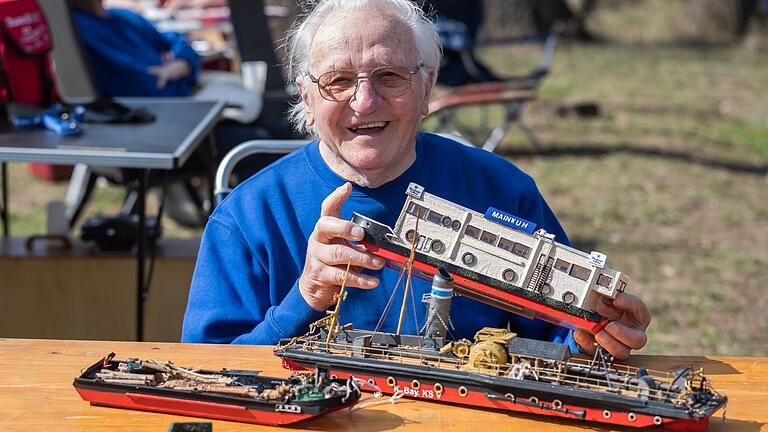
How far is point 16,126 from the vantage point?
500 centimetres

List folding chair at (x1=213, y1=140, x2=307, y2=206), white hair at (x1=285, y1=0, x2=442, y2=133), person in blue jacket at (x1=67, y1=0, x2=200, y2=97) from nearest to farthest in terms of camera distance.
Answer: white hair at (x1=285, y1=0, x2=442, y2=133), folding chair at (x1=213, y1=140, x2=307, y2=206), person in blue jacket at (x1=67, y1=0, x2=200, y2=97)

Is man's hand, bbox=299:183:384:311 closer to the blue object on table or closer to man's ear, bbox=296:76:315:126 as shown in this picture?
man's ear, bbox=296:76:315:126

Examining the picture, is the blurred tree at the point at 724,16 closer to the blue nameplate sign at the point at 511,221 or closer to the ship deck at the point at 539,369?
the blue nameplate sign at the point at 511,221

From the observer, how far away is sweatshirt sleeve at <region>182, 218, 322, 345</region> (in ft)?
9.15

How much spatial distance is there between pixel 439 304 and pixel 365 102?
643 millimetres

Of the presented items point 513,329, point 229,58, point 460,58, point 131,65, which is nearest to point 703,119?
point 460,58

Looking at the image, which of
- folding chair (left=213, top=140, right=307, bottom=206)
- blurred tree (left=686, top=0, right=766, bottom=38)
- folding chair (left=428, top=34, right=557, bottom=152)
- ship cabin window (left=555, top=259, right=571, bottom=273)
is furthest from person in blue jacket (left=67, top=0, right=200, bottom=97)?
blurred tree (left=686, top=0, right=766, bottom=38)

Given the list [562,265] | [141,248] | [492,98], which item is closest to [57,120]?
[141,248]

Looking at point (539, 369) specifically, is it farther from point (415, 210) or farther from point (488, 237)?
point (415, 210)

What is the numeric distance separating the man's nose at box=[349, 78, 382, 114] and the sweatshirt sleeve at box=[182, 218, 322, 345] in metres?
0.50

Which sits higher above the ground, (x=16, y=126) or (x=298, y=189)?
(x=298, y=189)

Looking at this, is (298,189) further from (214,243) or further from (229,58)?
(229,58)

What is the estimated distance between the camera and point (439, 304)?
242 centimetres

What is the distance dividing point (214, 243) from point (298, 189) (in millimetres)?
282
